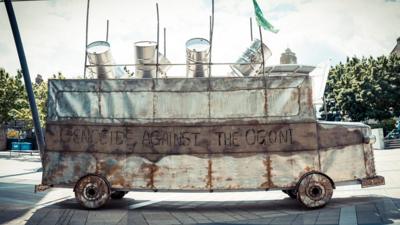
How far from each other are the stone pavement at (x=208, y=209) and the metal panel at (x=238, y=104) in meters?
2.48

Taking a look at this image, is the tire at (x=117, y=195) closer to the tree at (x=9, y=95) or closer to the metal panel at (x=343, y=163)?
the metal panel at (x=343, y=163)

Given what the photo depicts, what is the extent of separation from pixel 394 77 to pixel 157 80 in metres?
33.9

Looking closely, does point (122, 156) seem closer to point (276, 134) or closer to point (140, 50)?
point (140, 50)

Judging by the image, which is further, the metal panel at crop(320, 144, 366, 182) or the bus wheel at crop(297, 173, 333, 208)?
the metal panel at crop(320, 144, 366, 182)

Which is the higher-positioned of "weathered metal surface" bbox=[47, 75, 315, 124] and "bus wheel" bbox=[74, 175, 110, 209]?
"weathered metal surface" bbox=[47, 75, 315, 124]

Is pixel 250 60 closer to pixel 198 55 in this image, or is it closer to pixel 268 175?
pixel 198 55

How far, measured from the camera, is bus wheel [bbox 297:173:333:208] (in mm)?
6992

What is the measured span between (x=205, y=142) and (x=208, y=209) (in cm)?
190

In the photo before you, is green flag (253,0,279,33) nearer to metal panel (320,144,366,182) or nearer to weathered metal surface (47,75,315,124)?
weathered metal surface (47,75,315,124)

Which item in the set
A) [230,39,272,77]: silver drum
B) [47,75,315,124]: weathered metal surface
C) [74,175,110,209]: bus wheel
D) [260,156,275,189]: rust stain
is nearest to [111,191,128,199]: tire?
[74,175,110,209]: bus wheel

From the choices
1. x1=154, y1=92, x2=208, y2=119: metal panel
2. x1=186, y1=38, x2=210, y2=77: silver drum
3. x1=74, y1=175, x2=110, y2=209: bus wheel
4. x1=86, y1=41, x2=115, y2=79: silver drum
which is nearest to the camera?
x1=74, y1=175, x2=110, y2=209: bus wheel

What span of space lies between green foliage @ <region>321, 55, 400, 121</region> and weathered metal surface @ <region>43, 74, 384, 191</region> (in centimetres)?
2896

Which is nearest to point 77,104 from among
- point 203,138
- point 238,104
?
point 203,138

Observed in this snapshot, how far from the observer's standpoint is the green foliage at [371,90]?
3192cm
